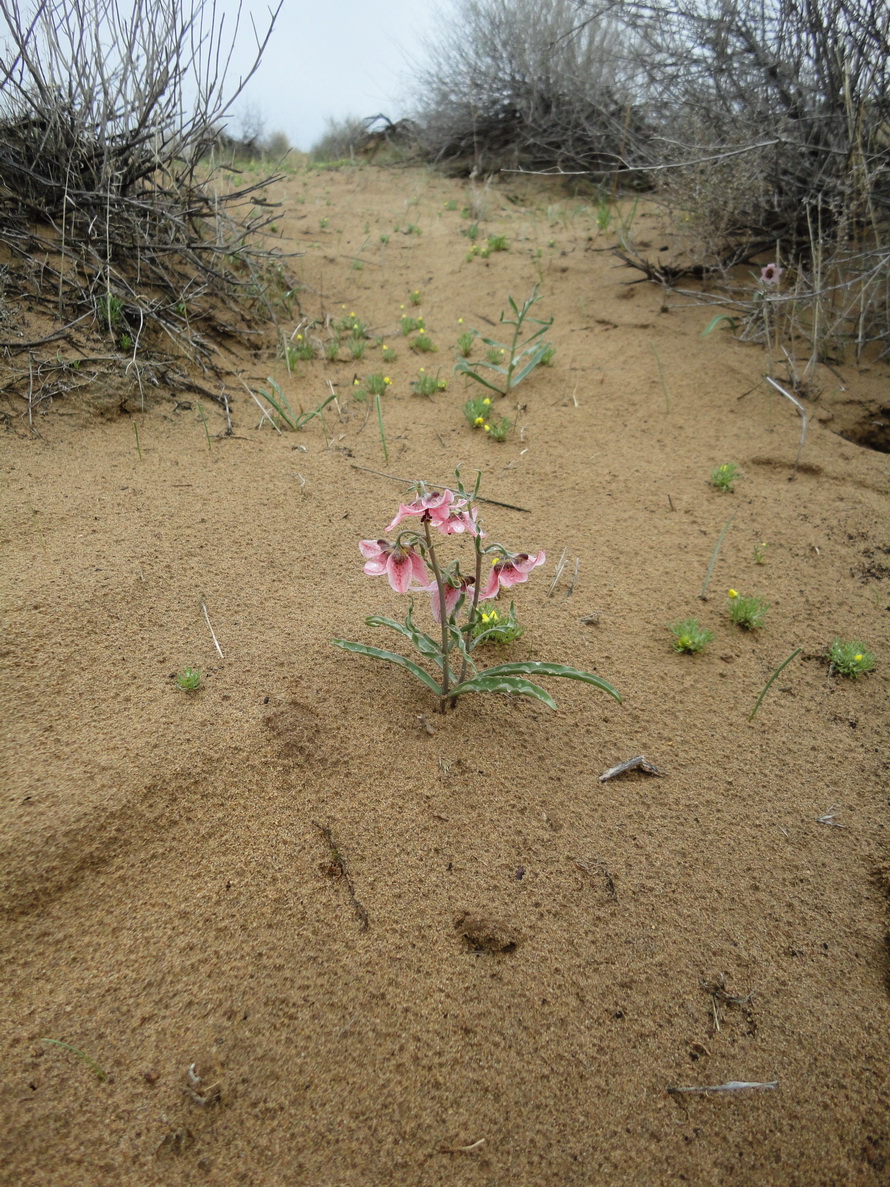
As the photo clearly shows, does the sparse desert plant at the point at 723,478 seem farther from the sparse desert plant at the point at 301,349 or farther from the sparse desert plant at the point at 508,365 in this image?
the sparse desert plant at the point at 301,349

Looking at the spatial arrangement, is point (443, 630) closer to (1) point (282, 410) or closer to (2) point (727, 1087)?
(2) point (727, 1087)

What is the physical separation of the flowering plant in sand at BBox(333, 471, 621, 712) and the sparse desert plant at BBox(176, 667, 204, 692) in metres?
0.39

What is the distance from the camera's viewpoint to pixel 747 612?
229 centimetres

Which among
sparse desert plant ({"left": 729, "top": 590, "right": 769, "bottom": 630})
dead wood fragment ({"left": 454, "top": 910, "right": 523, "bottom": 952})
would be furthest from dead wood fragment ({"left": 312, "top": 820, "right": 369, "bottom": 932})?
sparse desert plant ({"left": 729, "top": 590, "right": 769, "bottom": 630})

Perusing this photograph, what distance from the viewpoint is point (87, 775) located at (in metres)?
1.58

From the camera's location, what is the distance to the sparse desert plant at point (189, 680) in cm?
182

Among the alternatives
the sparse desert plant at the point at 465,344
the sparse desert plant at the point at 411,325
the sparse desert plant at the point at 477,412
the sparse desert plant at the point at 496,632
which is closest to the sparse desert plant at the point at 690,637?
the sparse desert plant at the point at 496,632

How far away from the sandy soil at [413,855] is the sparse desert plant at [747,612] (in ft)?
0.19

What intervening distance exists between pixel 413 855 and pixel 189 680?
0.76 meters

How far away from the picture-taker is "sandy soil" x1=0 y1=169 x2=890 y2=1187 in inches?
46.3

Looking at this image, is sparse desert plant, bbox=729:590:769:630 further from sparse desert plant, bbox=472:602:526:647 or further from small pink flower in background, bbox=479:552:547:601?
small pink flower in background, bbox=479:552:547:601

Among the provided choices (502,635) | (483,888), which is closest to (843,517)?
(502,635)

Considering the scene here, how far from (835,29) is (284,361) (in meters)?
3.46

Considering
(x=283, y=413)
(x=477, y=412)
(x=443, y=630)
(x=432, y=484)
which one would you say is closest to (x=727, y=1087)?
(x=443, y=630)
